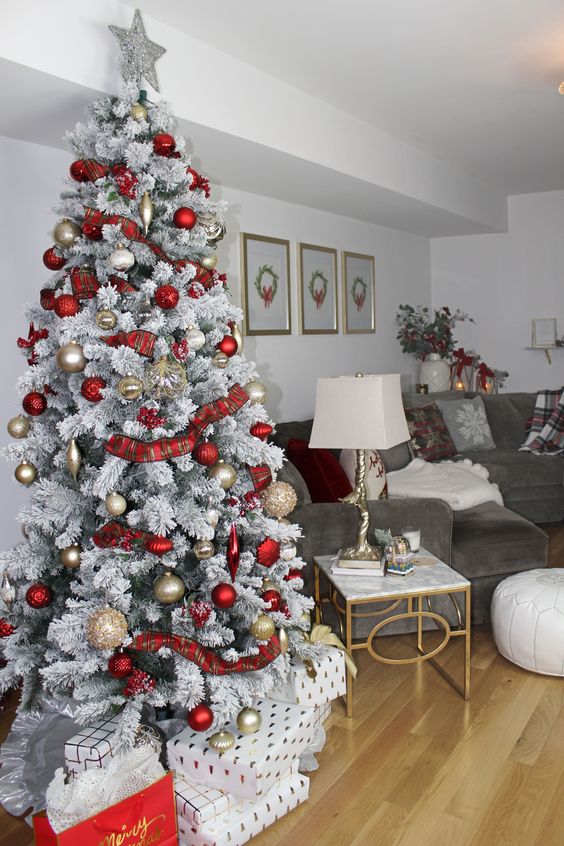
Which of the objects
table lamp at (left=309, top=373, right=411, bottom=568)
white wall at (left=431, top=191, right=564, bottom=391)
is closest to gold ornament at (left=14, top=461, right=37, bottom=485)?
table lamp at (left=309, top=373, right=411, bottom=568)

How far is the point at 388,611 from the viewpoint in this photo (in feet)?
9.61

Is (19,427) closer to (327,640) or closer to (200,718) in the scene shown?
(200,718)

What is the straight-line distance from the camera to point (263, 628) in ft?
6.98

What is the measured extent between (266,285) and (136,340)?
7.27ft

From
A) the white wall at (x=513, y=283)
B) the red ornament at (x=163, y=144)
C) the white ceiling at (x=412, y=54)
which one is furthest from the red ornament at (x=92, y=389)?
the white wall at (x=513, y=283)

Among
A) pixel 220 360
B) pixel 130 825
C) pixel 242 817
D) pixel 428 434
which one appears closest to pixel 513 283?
pixel 428 434

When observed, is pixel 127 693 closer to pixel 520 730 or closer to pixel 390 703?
pixel 390 703

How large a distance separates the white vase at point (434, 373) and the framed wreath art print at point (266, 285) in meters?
1.82

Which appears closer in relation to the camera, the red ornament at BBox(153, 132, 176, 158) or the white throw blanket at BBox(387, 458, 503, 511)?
the red ornament at BBox(153, 132, 176, 158)

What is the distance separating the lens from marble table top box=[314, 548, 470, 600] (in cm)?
255

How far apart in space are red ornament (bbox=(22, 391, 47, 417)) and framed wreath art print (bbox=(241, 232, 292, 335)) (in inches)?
75.4

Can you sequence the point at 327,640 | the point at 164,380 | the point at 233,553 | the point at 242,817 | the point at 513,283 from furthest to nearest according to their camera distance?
the point at 513,283, the point at 327,640, the point at 233,553, the point at 164,380, the point at 242,817

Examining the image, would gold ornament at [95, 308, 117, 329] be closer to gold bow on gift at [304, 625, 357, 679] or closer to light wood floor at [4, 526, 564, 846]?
gold bow on gift at [304, 625, 357, 679]

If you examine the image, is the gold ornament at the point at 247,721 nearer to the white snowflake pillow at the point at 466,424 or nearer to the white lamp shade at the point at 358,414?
the white lamp shade at the point at 358,414
